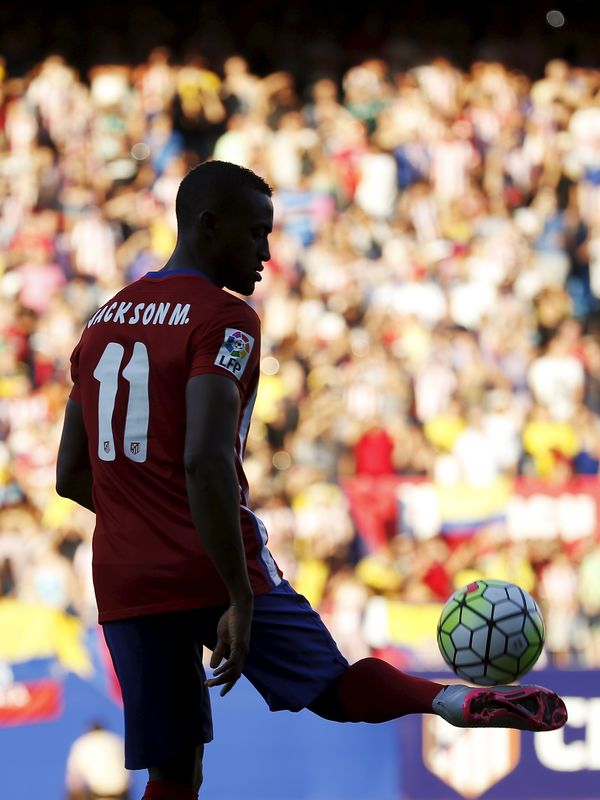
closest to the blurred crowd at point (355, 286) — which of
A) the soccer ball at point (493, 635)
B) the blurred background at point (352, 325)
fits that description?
the blurred background at point (352, 325)

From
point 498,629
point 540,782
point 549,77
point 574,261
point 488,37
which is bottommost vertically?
point 540,782

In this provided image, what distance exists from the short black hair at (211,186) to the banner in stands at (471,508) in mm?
6372

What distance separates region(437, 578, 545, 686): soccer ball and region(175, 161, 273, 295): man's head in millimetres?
1100

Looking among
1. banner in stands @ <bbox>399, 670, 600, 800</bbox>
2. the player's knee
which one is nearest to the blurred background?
banner in stands @ <bbox>399, 670, 600, 800</bbox>

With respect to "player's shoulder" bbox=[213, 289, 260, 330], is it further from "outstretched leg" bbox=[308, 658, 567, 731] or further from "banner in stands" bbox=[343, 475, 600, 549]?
"banner in stands" bbox=[343, 475, 600, 549]

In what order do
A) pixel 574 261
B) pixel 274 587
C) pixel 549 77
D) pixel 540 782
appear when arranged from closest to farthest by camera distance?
pixel 274 587 → pixel 540 782 → pixel 574 261 → pixel 549 77

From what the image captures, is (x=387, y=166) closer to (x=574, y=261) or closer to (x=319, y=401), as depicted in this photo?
(x=574, y=261)

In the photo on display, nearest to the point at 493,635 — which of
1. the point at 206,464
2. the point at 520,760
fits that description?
the point at 206,464

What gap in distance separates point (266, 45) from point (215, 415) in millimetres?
11142

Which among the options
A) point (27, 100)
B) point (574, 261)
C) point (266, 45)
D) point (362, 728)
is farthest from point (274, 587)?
point (266, 45)

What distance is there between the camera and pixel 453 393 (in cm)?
1030

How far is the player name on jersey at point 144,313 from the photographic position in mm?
3092

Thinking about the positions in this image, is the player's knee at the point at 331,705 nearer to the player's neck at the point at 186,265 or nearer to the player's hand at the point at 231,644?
the player's hand at the point at 231,644

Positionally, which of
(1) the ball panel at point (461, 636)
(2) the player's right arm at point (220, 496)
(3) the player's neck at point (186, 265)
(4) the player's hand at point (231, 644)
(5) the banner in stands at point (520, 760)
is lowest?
(5) the banner in stands at point (520, 760)
